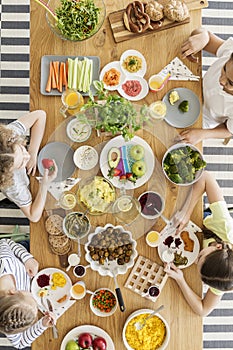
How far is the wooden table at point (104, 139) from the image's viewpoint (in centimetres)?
261

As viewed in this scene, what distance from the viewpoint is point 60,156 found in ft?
8.57

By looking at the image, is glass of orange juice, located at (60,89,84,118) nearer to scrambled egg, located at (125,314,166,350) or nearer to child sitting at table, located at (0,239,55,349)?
child sitting at table, located at (0,239,55,349)

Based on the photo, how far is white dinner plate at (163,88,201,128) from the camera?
2670 millimetres

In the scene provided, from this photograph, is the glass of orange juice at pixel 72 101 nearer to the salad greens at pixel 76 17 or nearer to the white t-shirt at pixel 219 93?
the salad greens at pixel 76 17

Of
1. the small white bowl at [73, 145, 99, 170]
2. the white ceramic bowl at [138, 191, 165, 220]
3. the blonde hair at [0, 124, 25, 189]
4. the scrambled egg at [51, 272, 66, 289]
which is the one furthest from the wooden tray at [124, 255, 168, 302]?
the blonde hair at [0, 124, 25, 189]

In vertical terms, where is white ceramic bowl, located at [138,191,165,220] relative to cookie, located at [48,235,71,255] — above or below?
above

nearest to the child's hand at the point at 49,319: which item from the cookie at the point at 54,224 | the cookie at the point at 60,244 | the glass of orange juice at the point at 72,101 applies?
the cookie at the point at 60,244

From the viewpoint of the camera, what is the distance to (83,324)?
8.58ft

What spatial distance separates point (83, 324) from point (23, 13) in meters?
2.23

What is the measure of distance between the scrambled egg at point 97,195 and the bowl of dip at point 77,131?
236 mm

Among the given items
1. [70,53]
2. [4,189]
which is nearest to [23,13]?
[70,53]

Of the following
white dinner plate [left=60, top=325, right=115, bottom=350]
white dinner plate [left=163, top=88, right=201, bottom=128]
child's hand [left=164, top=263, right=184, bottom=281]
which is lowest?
white dinner plate [left=60, top=325, right=115, bottom=350]

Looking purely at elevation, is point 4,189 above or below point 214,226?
above

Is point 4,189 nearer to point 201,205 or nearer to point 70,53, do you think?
point 70,53
